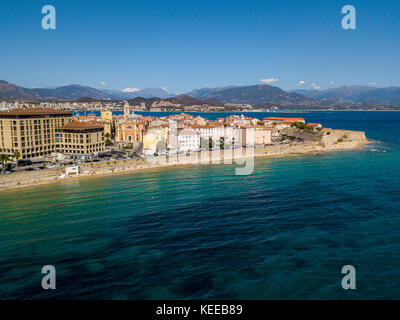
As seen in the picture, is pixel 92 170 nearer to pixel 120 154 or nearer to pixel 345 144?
pixel 120 154

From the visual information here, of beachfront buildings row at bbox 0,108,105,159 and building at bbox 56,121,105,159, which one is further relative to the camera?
building at bbox 56,121,105,159

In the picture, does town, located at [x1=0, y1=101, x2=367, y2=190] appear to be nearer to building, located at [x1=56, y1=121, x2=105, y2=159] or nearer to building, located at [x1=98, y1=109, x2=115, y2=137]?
building, located at [x1=56, y1=121, x2=105, y2=159]

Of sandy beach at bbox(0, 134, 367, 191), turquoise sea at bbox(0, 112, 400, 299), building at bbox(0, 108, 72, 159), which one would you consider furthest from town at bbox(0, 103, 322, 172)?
turquoise sea at bbox(0, 112, 400, 299)

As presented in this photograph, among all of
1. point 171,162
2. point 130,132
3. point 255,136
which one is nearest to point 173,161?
point 171,162

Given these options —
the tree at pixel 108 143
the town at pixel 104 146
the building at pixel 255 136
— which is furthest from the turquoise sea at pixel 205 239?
the building at pixel 255 136

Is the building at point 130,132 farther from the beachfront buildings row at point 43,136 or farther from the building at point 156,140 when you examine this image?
Result: the beachfront buildings row at point 43,136

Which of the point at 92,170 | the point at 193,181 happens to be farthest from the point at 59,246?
the point at 92,170

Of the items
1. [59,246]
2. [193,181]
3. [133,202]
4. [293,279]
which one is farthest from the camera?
[193,181]
